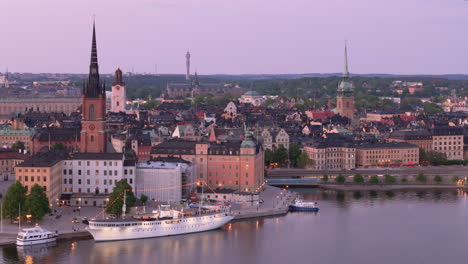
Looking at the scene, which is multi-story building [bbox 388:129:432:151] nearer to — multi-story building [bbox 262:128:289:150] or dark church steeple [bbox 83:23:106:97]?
multi-story building [bbox 262:128:289:150]

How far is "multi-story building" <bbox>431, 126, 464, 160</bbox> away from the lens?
55906 mm

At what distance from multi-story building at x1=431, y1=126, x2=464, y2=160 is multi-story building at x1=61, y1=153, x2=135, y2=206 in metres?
24.4

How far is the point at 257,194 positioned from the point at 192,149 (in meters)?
4.66

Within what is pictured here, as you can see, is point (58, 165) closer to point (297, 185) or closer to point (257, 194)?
point (257, 194)

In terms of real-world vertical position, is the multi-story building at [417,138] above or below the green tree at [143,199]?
above

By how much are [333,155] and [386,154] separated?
3100 mm

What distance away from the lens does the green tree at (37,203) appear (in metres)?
32.3

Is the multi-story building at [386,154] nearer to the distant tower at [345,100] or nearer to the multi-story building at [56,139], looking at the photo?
the multi-story building at [56,139]

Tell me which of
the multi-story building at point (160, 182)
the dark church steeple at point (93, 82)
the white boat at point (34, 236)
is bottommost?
the white boat at point (34, 236)

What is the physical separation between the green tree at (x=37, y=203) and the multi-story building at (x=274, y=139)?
21362mm

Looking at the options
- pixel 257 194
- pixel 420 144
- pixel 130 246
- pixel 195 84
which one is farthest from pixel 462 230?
pixel 195 84

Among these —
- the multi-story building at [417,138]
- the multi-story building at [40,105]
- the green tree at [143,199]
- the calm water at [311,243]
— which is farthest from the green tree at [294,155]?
the multi-story building at [40,105]

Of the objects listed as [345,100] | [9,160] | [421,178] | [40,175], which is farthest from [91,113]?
[345,100]

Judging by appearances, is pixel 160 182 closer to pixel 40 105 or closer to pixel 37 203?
pixel 37 203
